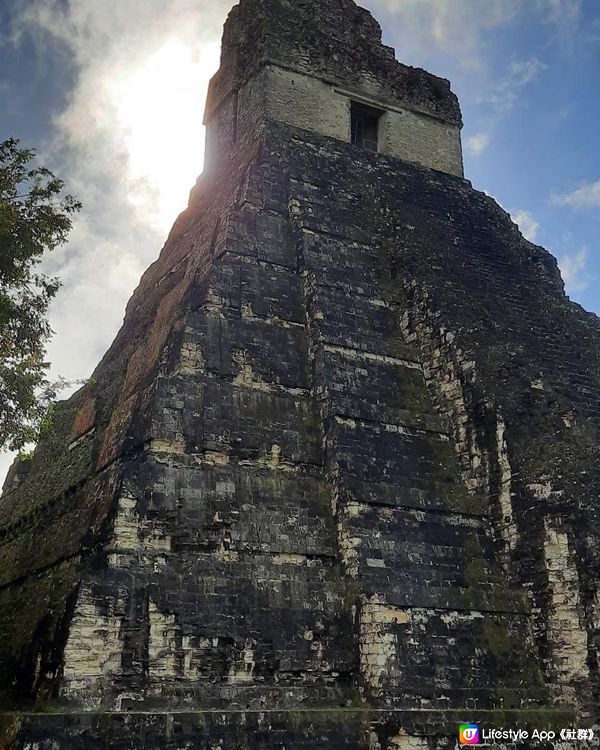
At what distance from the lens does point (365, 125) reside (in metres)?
17.9

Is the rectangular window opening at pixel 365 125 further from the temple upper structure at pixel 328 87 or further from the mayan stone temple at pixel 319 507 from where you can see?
the mayan stone temple at pixel 319 507

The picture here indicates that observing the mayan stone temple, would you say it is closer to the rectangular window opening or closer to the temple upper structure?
the temple upper structure

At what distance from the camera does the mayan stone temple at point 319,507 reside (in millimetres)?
8250

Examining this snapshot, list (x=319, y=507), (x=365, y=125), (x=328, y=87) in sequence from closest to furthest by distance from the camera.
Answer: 1. (x=319, y=507)
2. (x=328, y=87)
3. (x=365, y=125)

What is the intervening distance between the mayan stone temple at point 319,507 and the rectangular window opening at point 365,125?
114 inches

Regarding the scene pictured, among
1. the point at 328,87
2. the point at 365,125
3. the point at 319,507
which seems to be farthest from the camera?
the point at 365,125

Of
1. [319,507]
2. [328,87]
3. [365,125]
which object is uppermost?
[328,87]

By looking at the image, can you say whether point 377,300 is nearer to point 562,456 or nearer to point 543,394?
point 543,394

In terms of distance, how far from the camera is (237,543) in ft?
30.4

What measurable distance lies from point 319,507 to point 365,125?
11.4 m

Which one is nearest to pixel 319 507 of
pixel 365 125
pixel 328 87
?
pixel 328 87

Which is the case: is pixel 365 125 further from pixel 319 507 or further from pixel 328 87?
pixel 319 507

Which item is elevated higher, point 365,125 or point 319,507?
point 365,125

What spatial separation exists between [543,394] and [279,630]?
5.64 m
